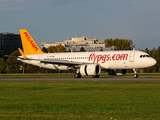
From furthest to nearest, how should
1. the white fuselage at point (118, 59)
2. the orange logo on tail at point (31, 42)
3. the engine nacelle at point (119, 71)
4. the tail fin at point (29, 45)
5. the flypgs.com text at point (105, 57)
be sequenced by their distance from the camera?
the orange logo on tail at point (31, 42), the tail fin at point (29, 45), the engine nacelle at point (119, 71), the flypgs.com text at point (105, 57), the white fuselage at point (118, 59)

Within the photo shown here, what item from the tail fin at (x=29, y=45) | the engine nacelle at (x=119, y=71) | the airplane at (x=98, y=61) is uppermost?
the tail fin at (x=29, y=45)

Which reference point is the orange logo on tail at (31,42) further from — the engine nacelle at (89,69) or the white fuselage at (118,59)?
the engine nacelle at (89,69)

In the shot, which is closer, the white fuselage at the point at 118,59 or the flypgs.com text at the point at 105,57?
the white fuselage at the point at 118,59

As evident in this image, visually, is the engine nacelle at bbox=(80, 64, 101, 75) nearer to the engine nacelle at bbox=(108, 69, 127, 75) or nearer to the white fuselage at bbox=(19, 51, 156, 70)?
the white fuselage at bbox=(19, 51, 156, 70)

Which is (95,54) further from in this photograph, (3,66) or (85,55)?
(3,66)

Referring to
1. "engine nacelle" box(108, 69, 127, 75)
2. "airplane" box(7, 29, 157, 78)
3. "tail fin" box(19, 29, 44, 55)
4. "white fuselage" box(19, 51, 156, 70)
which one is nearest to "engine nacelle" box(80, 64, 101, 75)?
"airplane" box(7, 29, 157, 78)

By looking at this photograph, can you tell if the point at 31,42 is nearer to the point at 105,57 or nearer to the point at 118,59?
the point at 105,57

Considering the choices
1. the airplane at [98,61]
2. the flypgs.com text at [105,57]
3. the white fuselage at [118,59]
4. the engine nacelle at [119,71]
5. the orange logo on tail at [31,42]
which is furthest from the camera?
the orange logo on tail at [31,42]

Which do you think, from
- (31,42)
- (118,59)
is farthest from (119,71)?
(31,42)

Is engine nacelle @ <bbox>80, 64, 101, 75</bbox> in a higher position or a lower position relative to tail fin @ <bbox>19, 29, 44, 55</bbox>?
lower

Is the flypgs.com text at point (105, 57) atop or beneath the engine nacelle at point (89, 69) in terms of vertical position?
atop

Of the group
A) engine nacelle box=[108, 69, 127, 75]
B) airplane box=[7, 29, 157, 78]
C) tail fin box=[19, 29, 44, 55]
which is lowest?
engine nacelle box=[108, 69, 127, 75]

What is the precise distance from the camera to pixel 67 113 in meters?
13.3

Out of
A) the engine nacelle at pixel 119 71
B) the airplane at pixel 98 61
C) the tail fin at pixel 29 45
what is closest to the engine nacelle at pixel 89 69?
the airplane at pixel 98 61
